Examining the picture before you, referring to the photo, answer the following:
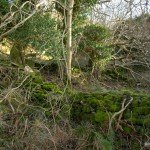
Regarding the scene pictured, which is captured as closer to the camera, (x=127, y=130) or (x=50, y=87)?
(x=127, y=130)

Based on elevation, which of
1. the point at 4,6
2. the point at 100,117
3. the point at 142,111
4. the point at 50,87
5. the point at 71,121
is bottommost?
the point at 71,121

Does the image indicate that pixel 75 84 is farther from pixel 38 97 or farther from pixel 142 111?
pixel 142 111

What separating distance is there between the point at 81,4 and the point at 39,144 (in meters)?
7.24

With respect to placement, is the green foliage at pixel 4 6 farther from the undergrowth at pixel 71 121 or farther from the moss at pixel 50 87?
the undergrowth at pixel 71 121

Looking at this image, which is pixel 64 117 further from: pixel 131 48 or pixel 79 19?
pixel 131 48

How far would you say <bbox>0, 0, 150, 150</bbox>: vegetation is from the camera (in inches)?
241

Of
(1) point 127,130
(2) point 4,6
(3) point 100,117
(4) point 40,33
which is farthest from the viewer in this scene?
(2) point 4,6

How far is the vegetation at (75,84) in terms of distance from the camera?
612 cm

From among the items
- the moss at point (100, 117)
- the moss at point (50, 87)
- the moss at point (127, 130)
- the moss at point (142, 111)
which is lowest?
the moss at point (127, 130)

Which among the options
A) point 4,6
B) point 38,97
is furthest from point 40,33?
point 38,97

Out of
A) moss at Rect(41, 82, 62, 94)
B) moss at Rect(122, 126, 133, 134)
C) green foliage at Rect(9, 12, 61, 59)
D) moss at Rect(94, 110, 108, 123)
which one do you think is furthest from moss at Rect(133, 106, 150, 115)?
green foliage at Rect(9, 12, 61, 59)

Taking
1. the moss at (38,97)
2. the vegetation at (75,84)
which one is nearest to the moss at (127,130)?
the vegetation at (75,84)

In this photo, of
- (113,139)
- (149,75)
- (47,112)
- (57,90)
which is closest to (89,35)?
(149,75)

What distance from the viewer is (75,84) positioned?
11.4 meters
